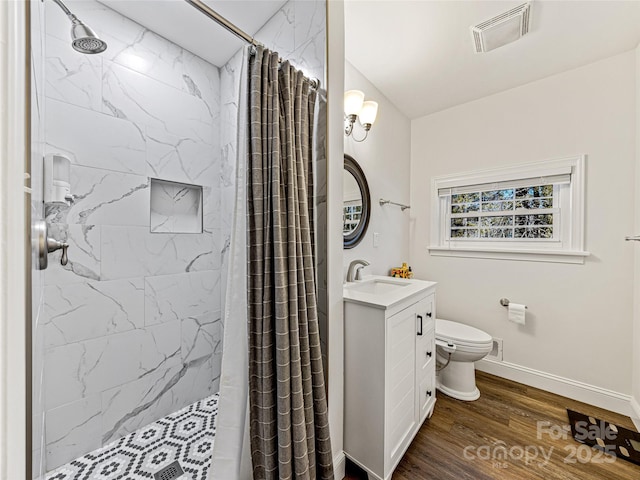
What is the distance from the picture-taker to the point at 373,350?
1.23 m

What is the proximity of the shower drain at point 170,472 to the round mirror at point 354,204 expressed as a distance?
1520mm

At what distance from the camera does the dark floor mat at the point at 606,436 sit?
1.51 metres

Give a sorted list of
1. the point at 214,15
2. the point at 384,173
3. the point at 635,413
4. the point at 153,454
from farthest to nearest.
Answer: the point at 384,173
the point at 635,413
the point at 153,454
the point at 214,15

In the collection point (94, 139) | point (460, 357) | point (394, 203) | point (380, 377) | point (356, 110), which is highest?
point (356, 110)

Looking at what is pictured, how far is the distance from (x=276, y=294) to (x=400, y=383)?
2.82 feet

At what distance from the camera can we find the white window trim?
2.01 metres

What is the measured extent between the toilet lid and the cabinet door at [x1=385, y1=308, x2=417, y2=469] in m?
0.67

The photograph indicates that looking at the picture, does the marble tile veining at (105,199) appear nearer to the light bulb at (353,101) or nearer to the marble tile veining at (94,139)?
the marble tile veining at (94,139)

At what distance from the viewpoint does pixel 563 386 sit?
205 cm

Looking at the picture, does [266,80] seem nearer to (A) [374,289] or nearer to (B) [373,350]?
(B) [373,350]

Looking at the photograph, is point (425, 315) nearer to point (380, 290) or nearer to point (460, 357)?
point (380, 290)

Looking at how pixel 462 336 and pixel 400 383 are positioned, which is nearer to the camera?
pixel 400 383

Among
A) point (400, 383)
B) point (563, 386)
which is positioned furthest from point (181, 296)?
point (563, 386)

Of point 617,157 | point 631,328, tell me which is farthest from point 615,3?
point 631,328
